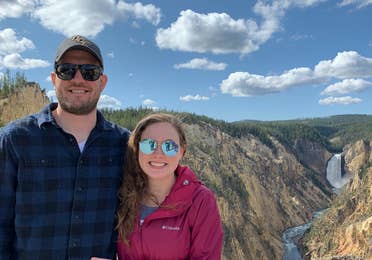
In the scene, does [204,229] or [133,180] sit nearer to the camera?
[204,229]

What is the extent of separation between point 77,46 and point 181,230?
1.55 metres

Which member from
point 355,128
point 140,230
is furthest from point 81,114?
point 355,128

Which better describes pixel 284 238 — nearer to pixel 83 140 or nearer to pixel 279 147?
pixel 279 147

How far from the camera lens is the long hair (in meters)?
3.29

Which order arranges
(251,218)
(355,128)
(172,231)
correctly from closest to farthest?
1. (172,231)
2. (251,218)
3. (355,128)

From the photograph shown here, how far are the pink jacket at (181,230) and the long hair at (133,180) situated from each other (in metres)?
0.09

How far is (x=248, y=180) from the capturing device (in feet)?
201

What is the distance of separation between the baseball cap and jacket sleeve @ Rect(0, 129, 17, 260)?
2.46 ft

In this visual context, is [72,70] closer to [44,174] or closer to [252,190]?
[44,174]

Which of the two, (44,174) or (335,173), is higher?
(44,174)

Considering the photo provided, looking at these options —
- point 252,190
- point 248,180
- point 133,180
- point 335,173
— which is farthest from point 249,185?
point 335,173

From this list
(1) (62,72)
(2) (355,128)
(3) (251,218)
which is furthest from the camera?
(2) (355,128)

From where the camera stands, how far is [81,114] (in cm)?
352

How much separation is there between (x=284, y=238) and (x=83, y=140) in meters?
58.6
